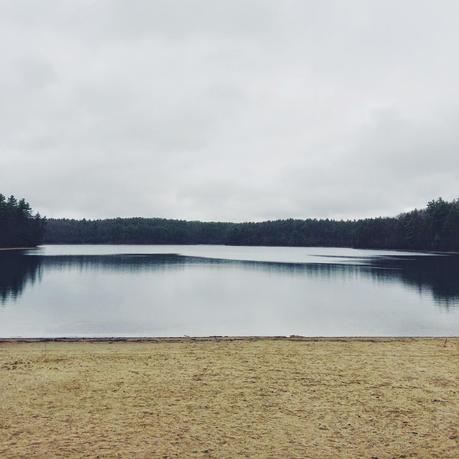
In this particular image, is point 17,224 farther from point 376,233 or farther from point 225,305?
point 376,233

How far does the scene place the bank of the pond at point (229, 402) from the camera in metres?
7.21

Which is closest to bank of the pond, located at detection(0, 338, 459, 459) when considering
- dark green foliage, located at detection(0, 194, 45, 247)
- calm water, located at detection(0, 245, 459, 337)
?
calm water, located at detection(0, 245, 459, 337)

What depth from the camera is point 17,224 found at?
11031 centimetres

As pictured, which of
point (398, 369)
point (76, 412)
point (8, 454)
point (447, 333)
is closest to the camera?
point (8, 454)

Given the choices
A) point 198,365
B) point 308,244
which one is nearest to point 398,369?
point 198,365

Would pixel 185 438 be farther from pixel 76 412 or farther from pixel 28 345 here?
pixel 28 345

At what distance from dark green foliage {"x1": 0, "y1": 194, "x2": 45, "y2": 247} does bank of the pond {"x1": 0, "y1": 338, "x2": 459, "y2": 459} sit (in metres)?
99.4

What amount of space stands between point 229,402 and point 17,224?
112902 mm

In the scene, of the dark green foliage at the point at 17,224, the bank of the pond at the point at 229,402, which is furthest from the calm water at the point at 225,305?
the dark green foliage at the point at 17,224

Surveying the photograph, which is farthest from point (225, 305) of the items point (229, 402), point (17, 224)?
point (17, 224)

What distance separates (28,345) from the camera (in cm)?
1571

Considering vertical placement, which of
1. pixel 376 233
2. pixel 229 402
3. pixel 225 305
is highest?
pixel 376 233

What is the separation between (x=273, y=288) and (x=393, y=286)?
10.2m

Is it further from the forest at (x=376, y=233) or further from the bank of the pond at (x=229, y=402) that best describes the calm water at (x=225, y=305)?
the forest at (x=376, y=233)
